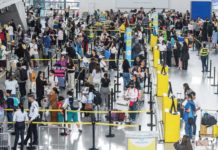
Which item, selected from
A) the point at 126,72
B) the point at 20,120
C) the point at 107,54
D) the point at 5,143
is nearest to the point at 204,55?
the point at 107,54

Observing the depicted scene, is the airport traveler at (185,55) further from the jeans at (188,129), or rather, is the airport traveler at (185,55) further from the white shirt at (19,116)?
the white shirt at (19,116)

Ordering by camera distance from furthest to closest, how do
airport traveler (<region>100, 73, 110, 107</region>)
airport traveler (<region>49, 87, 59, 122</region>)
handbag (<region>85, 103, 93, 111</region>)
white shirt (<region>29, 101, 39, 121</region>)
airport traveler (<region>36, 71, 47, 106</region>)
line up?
airport traveler (<region>36, 71, 47, 106</region>)
airport traveler (<region>100, 73, 110, 107</region>)
handbag (<region>85, 103, 93, 111</region>)
airport traveler (<region>49, 87, 59, 122</region>)
white shirt (<region>29, 101, 39, 121</region>)

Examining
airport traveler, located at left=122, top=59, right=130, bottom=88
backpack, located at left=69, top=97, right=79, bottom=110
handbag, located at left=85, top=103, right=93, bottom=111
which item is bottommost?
handbag, located at left=85, top=103, right=93, bottom=111

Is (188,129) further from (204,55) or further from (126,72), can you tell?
(204,55)

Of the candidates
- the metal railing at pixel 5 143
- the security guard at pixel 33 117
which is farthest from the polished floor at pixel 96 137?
the metal railing at pixel 5 143

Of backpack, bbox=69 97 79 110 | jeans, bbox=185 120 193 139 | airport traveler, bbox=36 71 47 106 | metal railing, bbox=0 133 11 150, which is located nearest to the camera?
metal railing, bbox=0 133 11 150

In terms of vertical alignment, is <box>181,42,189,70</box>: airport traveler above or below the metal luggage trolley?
above

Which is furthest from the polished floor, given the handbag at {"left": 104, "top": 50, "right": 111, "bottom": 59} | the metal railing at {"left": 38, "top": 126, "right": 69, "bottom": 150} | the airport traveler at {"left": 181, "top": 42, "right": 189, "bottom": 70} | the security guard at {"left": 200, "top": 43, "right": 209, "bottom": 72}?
the airport traveler at {"left": 181, "top": 42, "right": 189, "bottom": 70}

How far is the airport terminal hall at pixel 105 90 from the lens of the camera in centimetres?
1641

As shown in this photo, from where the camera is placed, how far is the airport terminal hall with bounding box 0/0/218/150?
16.4 m

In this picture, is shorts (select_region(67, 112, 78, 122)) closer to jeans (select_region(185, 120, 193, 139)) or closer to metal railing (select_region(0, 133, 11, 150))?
metal railing (select_region(0, 133, 11, 150))

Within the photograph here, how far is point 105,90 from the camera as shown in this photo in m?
19.6

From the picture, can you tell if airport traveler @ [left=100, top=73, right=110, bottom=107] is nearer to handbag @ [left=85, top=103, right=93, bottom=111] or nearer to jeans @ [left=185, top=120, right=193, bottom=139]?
handbag @ [left=85, top=103, right=93, bottom=111]

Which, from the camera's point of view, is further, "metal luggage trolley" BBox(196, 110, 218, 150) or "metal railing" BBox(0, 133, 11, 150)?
"metal luggage trolley" BBox(196, 110, 218, 150)
